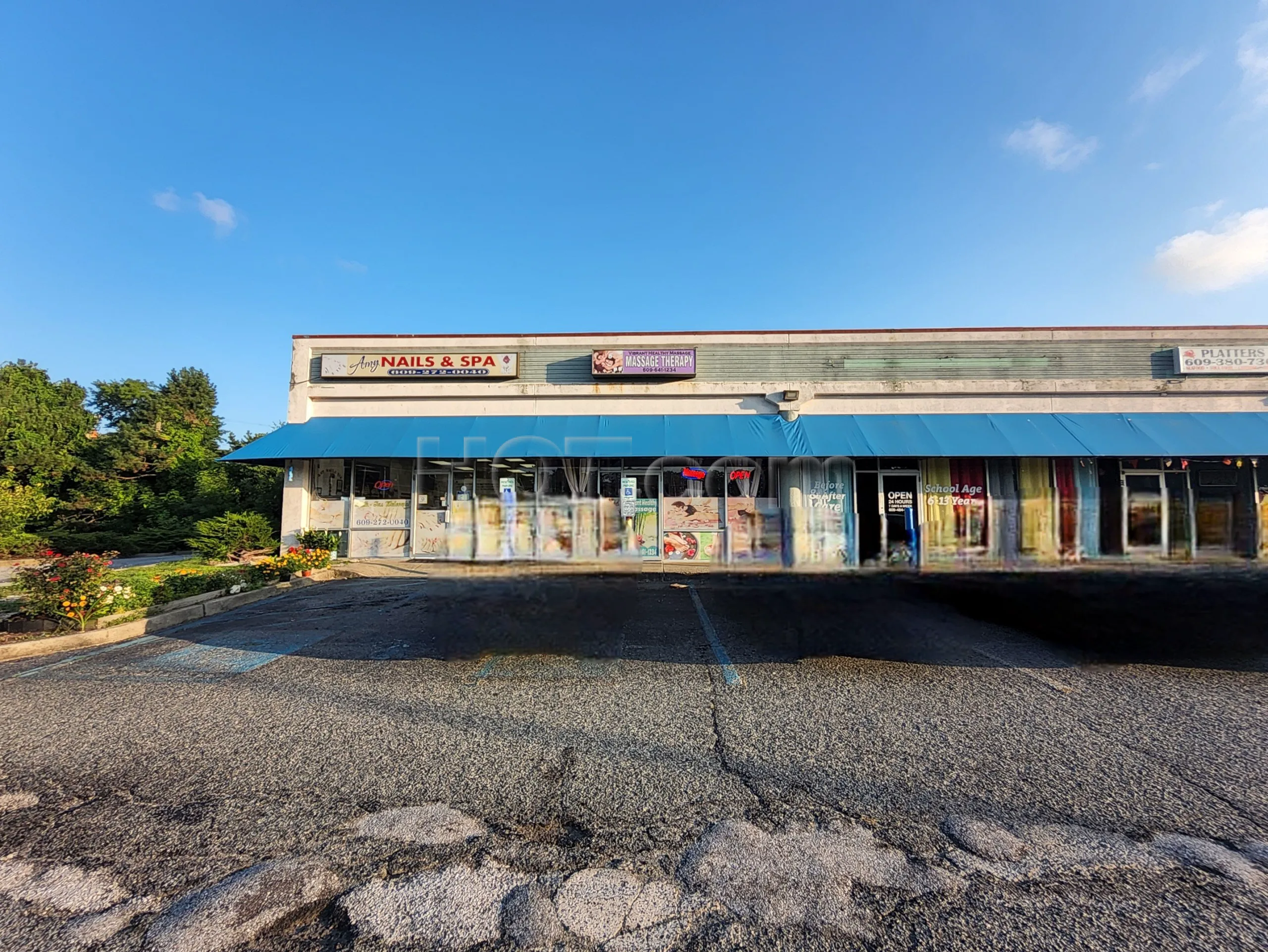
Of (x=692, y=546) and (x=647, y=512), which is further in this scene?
(x=647, y=512)

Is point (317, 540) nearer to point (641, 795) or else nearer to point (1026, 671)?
point (641, 795)

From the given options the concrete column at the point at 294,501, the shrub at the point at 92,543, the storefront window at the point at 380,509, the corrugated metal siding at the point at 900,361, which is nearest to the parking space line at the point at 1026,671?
the corrugated metal siding at the point at 900,361

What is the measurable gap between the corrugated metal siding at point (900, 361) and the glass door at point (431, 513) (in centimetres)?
355

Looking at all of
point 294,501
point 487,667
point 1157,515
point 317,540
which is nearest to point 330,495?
point 294,501

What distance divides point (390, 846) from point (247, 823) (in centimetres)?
85

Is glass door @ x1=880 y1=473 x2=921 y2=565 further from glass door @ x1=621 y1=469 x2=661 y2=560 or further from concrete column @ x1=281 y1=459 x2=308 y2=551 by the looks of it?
concrete column @ x1=281 y1=459 x2=308 y2=551

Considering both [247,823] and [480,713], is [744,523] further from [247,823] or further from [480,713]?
[247,823]

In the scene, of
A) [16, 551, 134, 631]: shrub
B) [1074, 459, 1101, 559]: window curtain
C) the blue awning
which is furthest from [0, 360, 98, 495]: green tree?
[1074, 459, 1101, 559]: window curtain

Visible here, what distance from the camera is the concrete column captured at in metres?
14.5

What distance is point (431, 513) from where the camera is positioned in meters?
14.8

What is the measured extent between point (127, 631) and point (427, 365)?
9.46 metres

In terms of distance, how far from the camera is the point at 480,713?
4.36m

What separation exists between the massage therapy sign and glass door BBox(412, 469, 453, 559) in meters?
2.78

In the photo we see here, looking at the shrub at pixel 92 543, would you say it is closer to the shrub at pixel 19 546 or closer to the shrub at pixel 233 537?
the shrub at pixel 19 546
